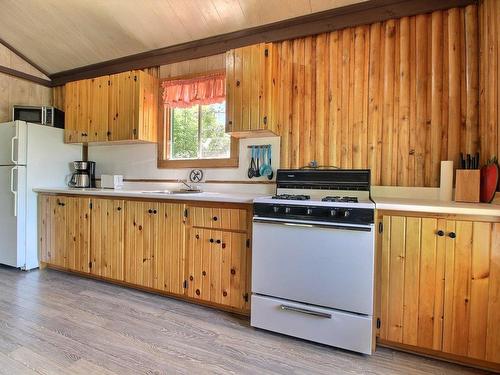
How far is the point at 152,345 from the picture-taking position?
1821 mm

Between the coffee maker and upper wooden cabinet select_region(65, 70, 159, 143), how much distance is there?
1.05 feet

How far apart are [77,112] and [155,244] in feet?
7.03

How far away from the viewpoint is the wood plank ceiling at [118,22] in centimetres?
256

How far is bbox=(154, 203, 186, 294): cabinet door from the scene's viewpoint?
7.93ft

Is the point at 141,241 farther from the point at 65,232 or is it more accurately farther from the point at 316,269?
the point at 316,269

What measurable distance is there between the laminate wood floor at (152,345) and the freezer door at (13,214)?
2.84 ft

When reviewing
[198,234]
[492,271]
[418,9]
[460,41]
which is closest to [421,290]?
[492,271]

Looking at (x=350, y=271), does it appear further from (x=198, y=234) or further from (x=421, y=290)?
(x=198, y=234)

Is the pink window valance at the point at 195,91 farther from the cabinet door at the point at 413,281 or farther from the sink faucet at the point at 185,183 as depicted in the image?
the cabinet door at the point at 413,281

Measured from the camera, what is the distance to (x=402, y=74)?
2.26 m

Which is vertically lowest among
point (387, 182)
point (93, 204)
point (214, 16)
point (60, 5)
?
point (93, 204)

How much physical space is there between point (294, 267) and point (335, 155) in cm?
111

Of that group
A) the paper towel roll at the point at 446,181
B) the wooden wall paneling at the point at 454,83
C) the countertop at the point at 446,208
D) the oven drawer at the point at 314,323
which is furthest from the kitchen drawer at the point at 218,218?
the wooden wall paneling at the point at 454,83

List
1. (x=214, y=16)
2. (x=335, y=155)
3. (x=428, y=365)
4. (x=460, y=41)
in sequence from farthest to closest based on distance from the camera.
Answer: (x=214, y=16)
(x=335, y=155)
(x=460, y=41)
(x=428, y=365)
